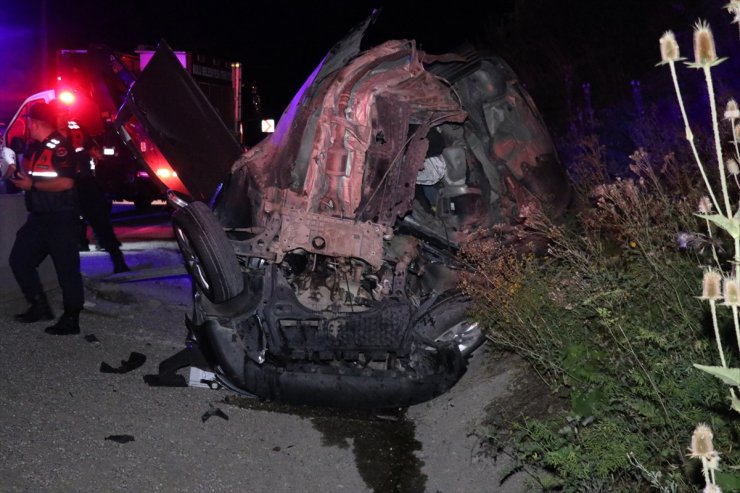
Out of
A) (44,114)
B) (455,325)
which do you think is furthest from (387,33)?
(455,325)

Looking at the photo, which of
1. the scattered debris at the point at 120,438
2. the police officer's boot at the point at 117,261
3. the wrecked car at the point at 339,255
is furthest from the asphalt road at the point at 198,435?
the police officer's boot at the point at 117,261

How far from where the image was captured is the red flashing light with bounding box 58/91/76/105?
12.0 meters

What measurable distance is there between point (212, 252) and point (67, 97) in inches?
342

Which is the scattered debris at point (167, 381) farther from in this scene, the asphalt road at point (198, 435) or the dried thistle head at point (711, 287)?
the dried thistle head at point (711, 287)

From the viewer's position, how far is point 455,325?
5.04 m

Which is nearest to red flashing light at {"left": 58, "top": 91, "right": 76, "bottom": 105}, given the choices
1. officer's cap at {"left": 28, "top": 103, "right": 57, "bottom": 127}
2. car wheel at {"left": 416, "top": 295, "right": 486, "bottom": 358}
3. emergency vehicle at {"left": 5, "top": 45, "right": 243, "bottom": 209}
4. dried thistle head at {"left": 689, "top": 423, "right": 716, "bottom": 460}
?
emergency vehicle at {"left": 5, "top": 45, "right": 243, "bottom": 209}

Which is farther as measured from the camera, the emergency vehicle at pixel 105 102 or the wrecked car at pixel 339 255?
the emergency vehicle at pixel 105 102

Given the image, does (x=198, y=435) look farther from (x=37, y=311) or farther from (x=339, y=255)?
(x=37, y=311)

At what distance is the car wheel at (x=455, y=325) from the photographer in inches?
197

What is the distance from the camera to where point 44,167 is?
632 cm

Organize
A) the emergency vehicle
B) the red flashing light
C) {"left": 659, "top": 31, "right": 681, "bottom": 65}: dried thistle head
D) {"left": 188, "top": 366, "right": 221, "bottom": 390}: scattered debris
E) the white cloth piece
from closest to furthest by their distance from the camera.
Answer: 1. {"left": 659, "top": 31, "right": 681, "bottom": 65}: dried thistle head
2. {"left": 188, "top": 366, "right": 221, "bottom": 390}: scattered debris
3. the white cloth piece
4. the emergency vehicle
5. the red flashing light

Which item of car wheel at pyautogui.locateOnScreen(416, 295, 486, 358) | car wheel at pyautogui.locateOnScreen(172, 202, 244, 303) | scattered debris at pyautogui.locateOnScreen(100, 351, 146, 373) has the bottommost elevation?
scattered debris at pyautogui.locateOnScreen(100, 351, 146, 373)

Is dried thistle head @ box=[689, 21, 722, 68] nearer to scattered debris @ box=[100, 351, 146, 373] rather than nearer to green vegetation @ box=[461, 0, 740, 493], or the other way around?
green vegetation @ box=[461, 0, 740, 493]

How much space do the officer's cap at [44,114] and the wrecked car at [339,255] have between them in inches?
74.8
